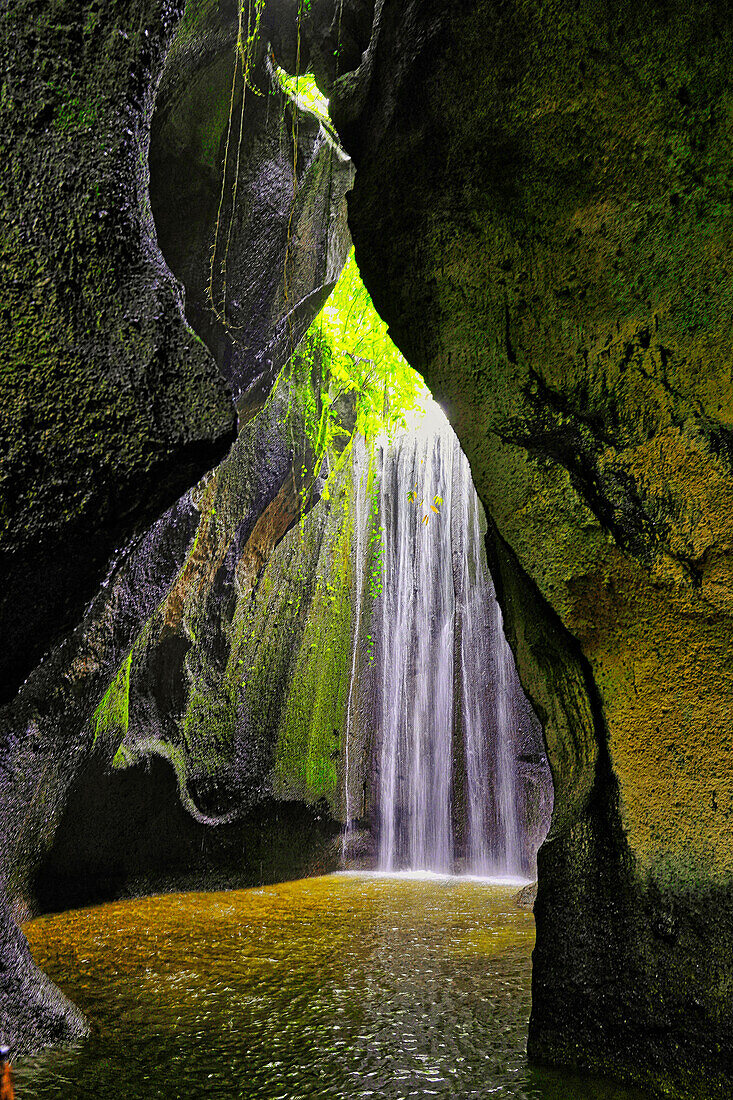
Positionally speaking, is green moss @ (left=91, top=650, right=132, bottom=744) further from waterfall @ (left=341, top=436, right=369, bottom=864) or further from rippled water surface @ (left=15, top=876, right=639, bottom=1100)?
waterfall @ (left=341, top=436, right=369, bottom=864)

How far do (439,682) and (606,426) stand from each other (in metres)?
8.83

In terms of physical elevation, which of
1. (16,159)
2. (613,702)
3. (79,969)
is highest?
(16,159)

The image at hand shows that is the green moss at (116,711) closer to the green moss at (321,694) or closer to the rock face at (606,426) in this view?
the green moss at (321,694)

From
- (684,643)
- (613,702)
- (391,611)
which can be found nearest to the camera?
(684,643)

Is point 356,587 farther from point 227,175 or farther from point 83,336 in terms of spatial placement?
point 83,336

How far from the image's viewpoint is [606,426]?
2789mm

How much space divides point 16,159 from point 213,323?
3795mm

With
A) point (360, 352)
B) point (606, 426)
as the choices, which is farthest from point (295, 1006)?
point (360, 352)

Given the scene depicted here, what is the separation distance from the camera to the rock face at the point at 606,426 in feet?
8.11

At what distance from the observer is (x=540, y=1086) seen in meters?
2.42

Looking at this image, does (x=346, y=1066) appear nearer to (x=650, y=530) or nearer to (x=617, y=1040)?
(x=617, y=1040)

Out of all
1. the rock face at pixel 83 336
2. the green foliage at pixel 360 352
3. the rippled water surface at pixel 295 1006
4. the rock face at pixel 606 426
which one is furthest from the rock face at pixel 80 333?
the green foliage at pixel 360 352

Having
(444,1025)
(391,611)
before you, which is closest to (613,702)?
(444,1025)

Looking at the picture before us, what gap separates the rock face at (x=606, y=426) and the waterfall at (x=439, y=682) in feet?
25.3
